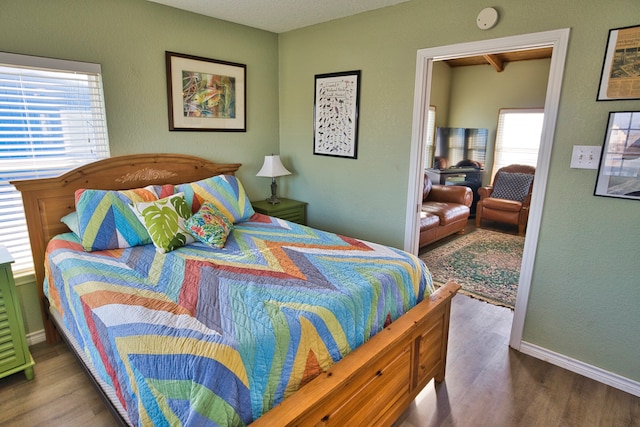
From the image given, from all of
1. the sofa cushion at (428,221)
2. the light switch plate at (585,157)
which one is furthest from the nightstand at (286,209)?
the light switch plate at (585,157)

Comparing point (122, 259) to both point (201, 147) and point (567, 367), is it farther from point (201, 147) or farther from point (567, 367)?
point (567, 367)

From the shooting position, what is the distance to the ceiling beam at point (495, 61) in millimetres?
5662

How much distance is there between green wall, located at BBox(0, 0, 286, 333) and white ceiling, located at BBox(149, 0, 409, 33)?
0.15 m

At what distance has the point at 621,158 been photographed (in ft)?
6.72

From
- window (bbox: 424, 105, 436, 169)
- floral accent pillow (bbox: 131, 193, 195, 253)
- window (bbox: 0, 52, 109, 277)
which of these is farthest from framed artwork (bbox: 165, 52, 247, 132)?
window (bbox: 424, 105, 436, 169)

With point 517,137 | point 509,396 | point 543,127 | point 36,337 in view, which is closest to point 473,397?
point 509,396

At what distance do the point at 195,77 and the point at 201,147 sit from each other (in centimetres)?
60

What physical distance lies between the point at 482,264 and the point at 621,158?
230cm

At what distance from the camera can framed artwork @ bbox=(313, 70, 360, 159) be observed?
3307mm

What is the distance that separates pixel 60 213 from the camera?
253 centimetres

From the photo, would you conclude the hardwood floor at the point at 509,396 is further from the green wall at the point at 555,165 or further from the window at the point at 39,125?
the window at the point at 39,125

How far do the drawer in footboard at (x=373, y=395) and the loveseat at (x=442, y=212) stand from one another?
8.42ft

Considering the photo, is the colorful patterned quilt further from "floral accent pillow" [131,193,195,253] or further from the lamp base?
the lamp base

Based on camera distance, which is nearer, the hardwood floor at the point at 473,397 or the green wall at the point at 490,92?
the hardwood floor at the point at 473,397
